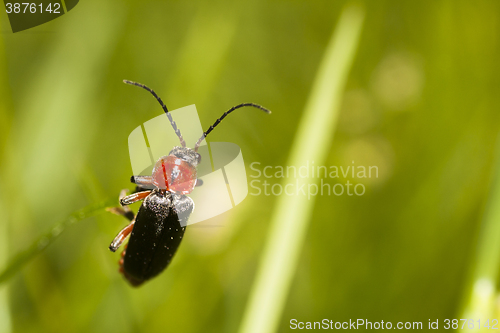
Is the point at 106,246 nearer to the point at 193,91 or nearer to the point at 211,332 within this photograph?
the point at 211,332

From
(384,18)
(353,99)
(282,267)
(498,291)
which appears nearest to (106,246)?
(282,267)

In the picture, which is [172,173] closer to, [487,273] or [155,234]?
[155,234]

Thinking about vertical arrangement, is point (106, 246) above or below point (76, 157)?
below

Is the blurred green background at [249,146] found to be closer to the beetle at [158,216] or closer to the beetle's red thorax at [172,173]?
the beetle at [158,216]

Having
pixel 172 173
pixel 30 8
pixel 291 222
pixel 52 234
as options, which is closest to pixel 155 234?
pixel 172 173

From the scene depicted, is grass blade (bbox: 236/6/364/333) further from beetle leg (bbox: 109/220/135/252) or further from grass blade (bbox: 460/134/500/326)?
grass blade (bbox: 460/134/500/326)

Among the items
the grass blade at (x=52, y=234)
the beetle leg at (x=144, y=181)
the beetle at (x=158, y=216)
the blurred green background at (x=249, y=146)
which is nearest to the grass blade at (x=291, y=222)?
the beetle at (x=158, y=216)
